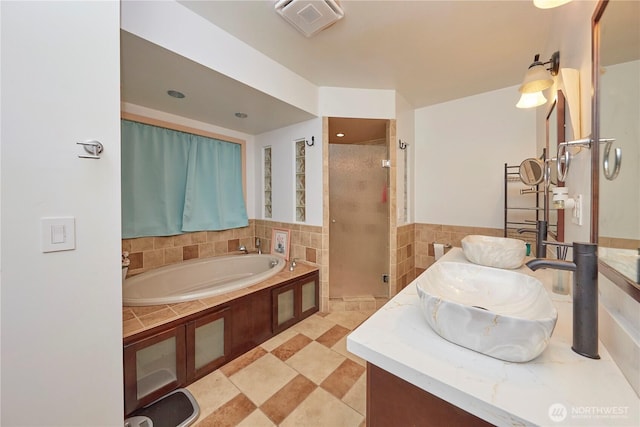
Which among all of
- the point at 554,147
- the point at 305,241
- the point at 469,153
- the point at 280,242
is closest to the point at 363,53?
the point at 554,147

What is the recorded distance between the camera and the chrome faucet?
566 mm

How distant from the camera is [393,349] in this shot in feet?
2.01

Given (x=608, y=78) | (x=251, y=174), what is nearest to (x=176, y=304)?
(x=251, y=174)

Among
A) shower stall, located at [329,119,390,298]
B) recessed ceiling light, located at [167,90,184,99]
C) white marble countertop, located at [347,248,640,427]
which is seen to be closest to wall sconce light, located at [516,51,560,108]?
white marble countertop, located at [347,248,640,427]

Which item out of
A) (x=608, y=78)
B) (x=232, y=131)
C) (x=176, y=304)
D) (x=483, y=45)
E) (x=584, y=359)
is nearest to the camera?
(x=584, y=359)

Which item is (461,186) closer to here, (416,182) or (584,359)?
(416,182)

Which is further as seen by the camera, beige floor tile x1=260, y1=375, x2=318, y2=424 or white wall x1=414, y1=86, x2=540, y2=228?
white wall x1=414, y1=86, x2=540, y2=228

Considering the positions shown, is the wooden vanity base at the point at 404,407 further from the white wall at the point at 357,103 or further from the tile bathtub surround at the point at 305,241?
the white wall at the point at 357,103

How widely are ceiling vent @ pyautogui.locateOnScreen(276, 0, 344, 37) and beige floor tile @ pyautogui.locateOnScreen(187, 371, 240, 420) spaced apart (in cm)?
243

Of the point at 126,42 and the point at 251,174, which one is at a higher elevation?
the point at 126,42

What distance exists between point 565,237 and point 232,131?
3.20m

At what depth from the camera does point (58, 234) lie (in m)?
0.90

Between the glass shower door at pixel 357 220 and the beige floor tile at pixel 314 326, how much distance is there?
0.49m

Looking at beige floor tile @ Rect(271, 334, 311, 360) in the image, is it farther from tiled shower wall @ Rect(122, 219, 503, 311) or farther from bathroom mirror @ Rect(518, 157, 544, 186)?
bathroom mirror @ Rect(518, 157, 544, 186)
